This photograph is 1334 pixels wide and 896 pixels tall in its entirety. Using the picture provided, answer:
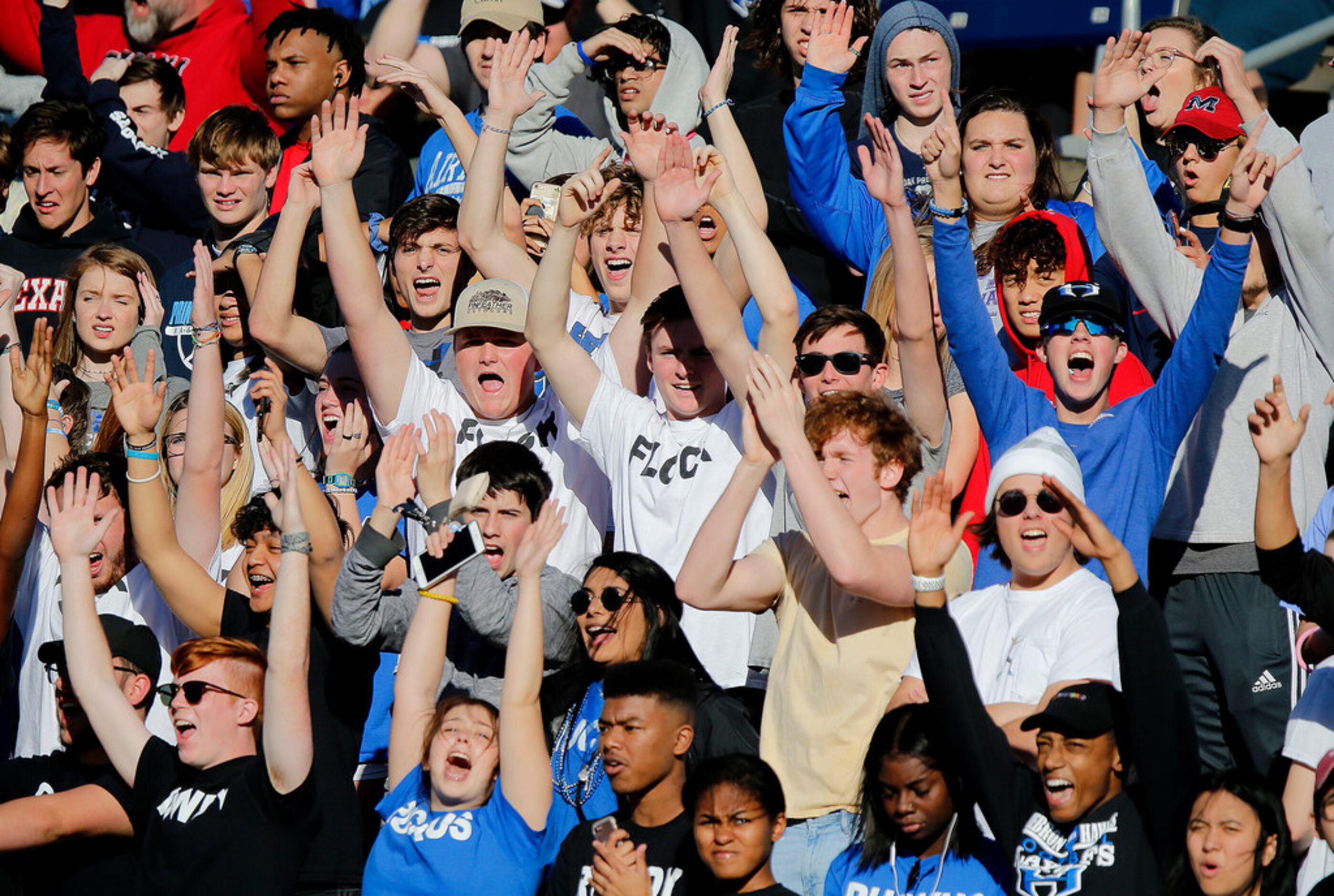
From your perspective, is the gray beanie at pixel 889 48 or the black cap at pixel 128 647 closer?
the black cap at pixel 128 647

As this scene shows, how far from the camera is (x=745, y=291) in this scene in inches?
253

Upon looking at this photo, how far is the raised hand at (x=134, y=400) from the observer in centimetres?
639

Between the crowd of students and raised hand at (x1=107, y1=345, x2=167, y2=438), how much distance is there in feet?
0.07

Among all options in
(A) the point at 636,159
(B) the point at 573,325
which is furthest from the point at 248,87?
(A) the point at 636,159

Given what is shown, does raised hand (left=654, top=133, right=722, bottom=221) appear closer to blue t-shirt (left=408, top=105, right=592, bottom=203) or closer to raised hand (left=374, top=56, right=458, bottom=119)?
raised hand (left=374, top=56, right=458, bottom=119)

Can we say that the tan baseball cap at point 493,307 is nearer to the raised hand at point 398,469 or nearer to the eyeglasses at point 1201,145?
the raised hand at point 398,469

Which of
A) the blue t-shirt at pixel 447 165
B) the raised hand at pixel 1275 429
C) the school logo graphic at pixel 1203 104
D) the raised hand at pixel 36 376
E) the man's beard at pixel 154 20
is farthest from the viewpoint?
the man's beard at pixel 154 20

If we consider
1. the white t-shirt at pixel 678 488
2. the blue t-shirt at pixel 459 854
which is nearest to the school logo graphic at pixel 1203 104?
the white t-shirt at pixel 678 488

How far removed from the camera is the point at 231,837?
530 centimetres

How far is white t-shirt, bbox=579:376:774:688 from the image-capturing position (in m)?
5.76

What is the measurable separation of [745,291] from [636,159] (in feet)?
2.22

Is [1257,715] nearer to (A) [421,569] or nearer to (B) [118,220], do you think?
(A) [421,569]

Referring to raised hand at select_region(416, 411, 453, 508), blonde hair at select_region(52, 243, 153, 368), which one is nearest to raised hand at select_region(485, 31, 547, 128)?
raised hand at select_region(416, 411, 453, 508)

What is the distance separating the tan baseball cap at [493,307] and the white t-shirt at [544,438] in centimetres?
26
